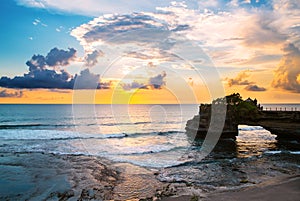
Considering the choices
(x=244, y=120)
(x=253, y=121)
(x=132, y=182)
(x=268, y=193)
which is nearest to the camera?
(x=268, y=193)

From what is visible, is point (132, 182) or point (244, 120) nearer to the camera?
point (132, 182)

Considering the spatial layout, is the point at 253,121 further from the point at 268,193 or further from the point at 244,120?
the point at 268,193

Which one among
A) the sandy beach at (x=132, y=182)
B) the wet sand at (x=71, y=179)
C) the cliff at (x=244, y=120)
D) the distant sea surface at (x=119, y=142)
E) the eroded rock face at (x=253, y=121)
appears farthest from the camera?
the cliff at (x=244, y=120)

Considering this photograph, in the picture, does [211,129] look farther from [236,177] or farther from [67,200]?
[67,200]

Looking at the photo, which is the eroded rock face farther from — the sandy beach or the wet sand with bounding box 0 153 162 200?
the wet sand with bounding box 0 153 162 200

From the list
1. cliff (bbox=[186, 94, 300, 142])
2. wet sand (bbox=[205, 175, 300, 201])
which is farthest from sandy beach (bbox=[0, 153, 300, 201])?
cliff (bbox=[186, 94, 300, 142])

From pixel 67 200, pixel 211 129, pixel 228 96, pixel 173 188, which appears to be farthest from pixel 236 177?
pixel 228 96

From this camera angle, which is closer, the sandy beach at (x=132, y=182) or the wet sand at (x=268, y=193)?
the wet sand at (x=268, y=193)

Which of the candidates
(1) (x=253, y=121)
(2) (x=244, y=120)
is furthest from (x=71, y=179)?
(1) (x=253, y=121)

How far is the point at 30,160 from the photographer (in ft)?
68.0

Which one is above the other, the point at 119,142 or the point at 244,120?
the point at 244,120

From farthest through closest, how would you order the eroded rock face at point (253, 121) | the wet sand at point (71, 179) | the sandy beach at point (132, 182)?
the eroded rock face at point (253, 121)
the wet sand at point (71, 179)
the sandy beach at point (132, 182)

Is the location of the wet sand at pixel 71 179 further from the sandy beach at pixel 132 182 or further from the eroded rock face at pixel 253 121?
the eroded rock face at pixel 253 121

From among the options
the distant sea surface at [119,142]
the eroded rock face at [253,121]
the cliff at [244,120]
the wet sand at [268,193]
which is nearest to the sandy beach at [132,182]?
the wet sand at [268,193]
